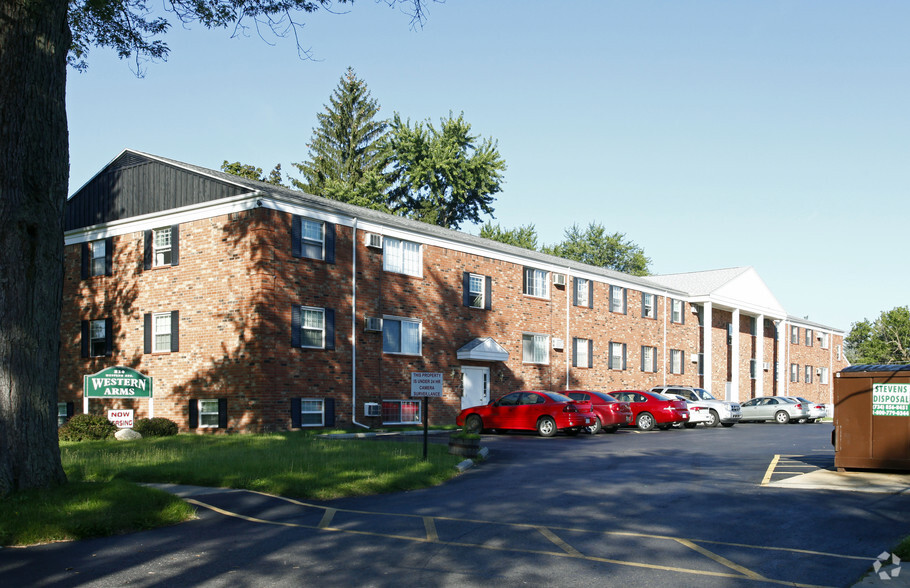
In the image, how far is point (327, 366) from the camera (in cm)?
2811

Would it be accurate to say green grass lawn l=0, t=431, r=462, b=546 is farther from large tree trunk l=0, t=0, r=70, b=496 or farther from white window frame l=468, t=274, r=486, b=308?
white window frame l=468, t=274, r=486, b=308

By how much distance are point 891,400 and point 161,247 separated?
23109 millimetres

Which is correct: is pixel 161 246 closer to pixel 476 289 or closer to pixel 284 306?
pixel 284 306

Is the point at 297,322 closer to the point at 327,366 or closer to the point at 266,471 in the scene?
the point at 327,366

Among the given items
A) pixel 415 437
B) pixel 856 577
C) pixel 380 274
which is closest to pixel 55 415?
pixel 856 577

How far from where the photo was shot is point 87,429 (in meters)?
23.0

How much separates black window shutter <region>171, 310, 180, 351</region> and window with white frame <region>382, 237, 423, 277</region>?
721cm

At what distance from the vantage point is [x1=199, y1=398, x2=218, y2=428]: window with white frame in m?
27.2

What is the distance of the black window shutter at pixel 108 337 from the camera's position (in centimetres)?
3086

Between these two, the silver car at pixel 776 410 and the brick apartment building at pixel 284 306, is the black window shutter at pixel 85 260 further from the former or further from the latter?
the silver car at pixel 776 410

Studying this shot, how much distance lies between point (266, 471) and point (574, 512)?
5.90 metres

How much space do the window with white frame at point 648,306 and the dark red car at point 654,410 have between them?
Answer: 15.3 m

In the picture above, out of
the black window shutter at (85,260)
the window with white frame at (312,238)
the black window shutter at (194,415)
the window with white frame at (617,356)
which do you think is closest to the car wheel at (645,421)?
the window with white frame at (617,356)

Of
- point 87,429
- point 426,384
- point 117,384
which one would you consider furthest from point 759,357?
point 87,429
